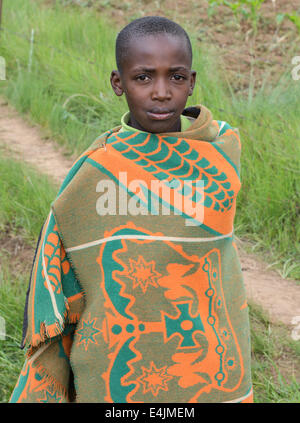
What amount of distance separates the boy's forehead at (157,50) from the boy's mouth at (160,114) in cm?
13

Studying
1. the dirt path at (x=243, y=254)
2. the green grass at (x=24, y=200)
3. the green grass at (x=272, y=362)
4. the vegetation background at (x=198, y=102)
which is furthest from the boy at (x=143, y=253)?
the green grass at (x=24, y=200)

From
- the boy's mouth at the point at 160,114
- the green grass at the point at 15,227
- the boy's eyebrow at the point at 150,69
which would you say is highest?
the boy's eyebrow at the point at 150,69

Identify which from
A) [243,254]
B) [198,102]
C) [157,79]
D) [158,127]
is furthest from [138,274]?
[198,102]

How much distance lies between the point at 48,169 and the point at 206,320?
2525 mm

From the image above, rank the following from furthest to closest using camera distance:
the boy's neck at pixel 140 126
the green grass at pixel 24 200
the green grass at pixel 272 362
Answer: the green grass at pixel 24 200
the green grass at pixel 272 362
the boy's neck at pixel 140 126

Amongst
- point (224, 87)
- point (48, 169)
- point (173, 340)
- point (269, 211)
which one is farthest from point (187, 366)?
point (224, 87)

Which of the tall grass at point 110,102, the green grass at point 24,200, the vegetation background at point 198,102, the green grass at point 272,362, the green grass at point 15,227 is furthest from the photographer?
the tall grass at point 110,102

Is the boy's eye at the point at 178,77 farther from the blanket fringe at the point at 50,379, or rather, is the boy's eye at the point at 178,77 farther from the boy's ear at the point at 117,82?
the blanket fringe at the point at 50,379

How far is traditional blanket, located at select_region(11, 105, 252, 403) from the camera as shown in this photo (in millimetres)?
1746

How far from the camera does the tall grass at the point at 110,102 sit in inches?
135

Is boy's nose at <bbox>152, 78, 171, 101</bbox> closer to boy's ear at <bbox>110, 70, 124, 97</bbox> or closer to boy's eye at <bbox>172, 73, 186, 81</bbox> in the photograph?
boy's eye at <bbox>172, 73, 186, 81</bbox>
